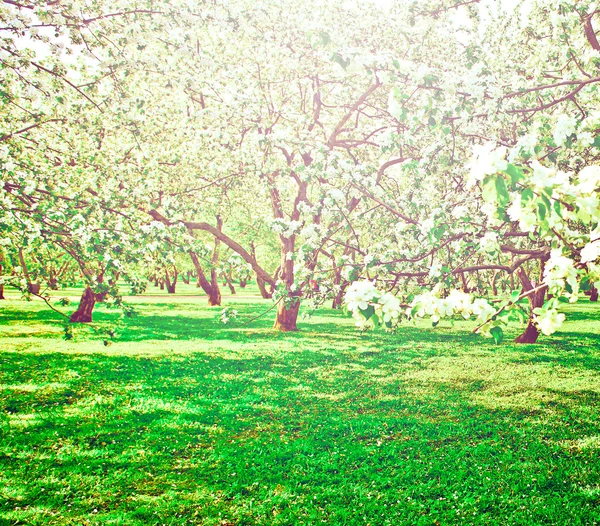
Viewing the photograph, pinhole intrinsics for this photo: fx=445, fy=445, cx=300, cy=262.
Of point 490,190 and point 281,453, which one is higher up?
point 490,190

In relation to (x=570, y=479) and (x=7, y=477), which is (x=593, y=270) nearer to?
(x=570, y=479)

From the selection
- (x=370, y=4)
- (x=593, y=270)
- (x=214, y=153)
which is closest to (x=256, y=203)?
(x=214, y=153)

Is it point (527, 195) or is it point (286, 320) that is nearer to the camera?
point (527, 195)

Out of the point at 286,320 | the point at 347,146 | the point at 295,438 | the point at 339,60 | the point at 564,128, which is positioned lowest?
the point at 295,438

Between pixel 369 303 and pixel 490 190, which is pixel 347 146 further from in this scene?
pixel 490 190

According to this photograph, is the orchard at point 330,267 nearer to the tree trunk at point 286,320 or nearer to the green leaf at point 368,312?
the green leaf at point 368,312

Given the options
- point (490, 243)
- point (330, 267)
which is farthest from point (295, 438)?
point (490, 243)

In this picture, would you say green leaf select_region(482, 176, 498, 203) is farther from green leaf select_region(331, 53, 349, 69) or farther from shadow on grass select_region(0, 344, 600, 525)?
shadow on grass select_region(0, 344, 600, 525)

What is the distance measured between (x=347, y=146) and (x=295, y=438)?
11.8 meters

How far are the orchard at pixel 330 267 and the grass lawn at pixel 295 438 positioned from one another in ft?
0.15

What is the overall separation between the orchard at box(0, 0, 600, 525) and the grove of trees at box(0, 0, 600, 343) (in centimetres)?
5

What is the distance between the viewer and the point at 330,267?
31.0 feet

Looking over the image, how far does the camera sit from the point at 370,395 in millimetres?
9555

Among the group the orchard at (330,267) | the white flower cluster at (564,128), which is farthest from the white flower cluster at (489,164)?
the white flower cluster at (564,128)
